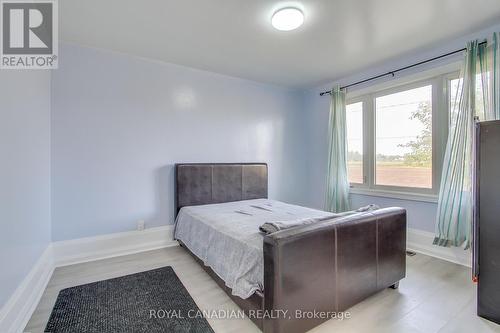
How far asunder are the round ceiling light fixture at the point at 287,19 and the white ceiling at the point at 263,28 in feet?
0.18

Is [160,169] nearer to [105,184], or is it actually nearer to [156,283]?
[105,184]

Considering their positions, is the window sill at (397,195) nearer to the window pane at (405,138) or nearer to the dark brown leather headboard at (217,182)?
the window pane at (405,138)

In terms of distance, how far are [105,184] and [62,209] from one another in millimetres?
494

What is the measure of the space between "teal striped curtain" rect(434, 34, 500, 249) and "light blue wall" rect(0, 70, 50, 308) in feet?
12.9

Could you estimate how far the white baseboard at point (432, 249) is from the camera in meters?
2.65

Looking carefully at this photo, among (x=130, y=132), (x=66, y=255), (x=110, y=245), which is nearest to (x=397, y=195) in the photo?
(x=130, y=132)

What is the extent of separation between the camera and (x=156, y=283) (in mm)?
2262

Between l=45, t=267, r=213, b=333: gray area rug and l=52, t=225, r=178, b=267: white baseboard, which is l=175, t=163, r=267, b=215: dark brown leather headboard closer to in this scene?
l=52, t=225, r=178, b=267: white baseboard

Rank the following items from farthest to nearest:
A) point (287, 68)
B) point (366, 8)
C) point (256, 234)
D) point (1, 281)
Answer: point (287, 68) → point (366, 8) → point (256, 234) → point (1, 281)

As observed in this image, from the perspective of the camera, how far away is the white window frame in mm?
2926

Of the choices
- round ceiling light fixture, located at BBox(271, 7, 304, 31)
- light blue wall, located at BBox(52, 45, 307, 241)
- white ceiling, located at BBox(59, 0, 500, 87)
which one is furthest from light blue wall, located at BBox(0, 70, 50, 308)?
round ceiling light fixture, located at BBox(271, 7, 304, 31)

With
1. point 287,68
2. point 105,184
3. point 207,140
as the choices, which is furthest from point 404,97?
point 105,184

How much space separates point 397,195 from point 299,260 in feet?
8.42

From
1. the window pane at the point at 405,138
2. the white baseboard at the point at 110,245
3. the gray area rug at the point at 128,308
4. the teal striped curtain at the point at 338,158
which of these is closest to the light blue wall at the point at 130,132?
the white baseboard at the point at 110,245
